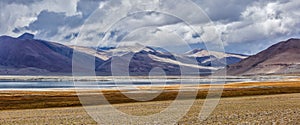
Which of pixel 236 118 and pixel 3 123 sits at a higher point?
pixel 3 123

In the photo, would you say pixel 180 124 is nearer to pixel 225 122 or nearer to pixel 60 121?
pixel 225 122

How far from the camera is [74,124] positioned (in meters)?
26.1

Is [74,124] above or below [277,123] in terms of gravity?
above

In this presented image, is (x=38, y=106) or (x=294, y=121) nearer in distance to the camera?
(x=294, y=121)

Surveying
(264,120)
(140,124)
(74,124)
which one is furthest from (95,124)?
(264,120)

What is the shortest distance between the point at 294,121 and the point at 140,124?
9.01 meters

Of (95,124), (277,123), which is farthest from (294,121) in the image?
(95,124)

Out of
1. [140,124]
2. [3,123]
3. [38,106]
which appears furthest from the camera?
[38,106]

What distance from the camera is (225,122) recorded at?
2489 centimetres

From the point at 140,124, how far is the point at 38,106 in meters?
22.2

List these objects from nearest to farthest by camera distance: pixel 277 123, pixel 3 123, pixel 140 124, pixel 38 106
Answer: pixel 277 123
pixel 140 124
pixel 3 123
pixel 38 106

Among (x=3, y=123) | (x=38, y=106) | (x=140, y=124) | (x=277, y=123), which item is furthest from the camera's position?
(x=38, y=106)

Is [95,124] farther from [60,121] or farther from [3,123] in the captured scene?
[3,123]

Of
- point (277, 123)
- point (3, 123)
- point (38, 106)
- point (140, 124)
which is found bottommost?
point (277, 123)
